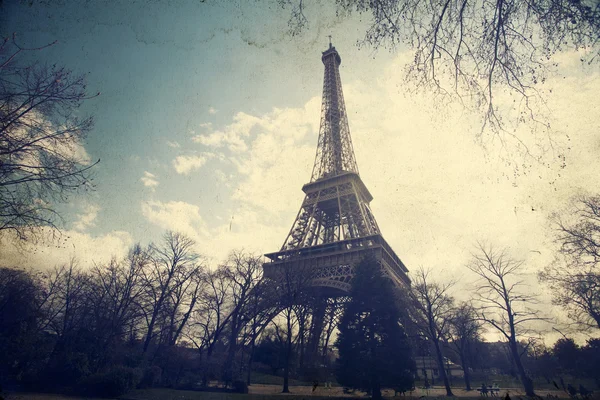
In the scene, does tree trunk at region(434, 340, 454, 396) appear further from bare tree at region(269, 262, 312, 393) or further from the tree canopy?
bare tree at region(269, 262, 312, 393)

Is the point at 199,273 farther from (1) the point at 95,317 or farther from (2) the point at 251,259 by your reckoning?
(1) the point at 95,317

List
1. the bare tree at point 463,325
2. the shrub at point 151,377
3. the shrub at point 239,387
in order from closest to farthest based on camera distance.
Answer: the shrub at point 151,377 < the shrub at point 239,387 < the bare tree at point 463,325

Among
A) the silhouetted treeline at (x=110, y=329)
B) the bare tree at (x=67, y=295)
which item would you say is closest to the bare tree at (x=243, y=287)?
the silhouetted treeline at (x=110, y=329)

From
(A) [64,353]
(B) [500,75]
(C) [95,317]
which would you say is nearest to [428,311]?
(B) [500,75]

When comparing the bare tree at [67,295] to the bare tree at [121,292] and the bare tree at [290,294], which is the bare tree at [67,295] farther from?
the bare tree at [290,294]

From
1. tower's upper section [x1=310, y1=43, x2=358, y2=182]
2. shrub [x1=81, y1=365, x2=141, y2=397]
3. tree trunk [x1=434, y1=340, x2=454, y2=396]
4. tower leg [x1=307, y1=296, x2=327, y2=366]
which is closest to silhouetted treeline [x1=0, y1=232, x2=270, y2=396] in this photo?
shrub [x1=81, y1=365, x2=141, y2=397]

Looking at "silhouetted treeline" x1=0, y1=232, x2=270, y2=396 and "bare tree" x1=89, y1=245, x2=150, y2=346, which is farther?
"bare tree" x1=89, y1=245, x2=150, y2=346

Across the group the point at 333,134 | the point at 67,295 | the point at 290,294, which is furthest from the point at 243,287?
the point at 333,134
